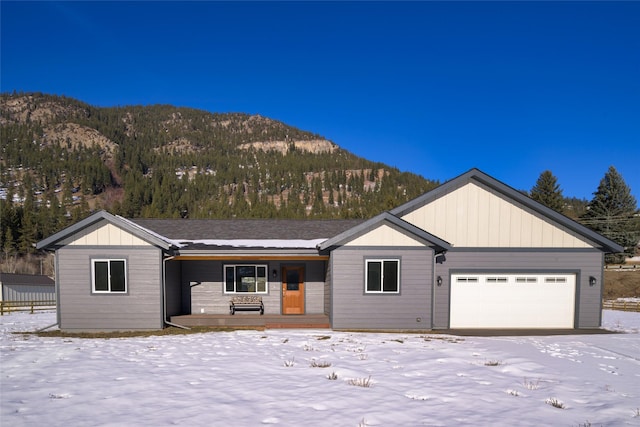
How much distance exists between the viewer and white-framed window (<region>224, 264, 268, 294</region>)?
1415cm

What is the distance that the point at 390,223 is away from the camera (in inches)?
474

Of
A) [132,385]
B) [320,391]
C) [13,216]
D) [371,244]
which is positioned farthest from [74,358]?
[13,216]

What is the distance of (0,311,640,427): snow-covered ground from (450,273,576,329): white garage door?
2784mm

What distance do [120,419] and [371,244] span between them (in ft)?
29.1

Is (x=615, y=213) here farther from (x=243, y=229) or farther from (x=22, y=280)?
(x=22, y=280)

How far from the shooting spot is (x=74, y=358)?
303 inches

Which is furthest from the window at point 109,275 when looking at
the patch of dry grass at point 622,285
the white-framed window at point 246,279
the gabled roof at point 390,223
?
the patch of dry grass at point 622,285

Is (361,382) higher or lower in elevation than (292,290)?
higher

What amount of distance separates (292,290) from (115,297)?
21.1 feet

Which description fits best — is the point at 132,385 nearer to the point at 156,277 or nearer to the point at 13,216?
the point at 156,277

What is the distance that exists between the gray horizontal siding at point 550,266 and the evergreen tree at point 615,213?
132 ft

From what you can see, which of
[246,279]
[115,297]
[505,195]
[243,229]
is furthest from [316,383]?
[505,195]

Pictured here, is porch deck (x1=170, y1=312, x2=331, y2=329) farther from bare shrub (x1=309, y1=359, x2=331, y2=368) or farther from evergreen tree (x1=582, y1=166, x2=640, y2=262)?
evergreen tree (x1=582, y1=166, x2=640, y2=262)

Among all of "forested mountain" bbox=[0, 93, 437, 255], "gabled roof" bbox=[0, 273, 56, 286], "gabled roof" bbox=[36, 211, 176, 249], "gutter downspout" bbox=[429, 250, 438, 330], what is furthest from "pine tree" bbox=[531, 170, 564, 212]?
"gabled roof" bbox=[0, 273, 56, 286]
